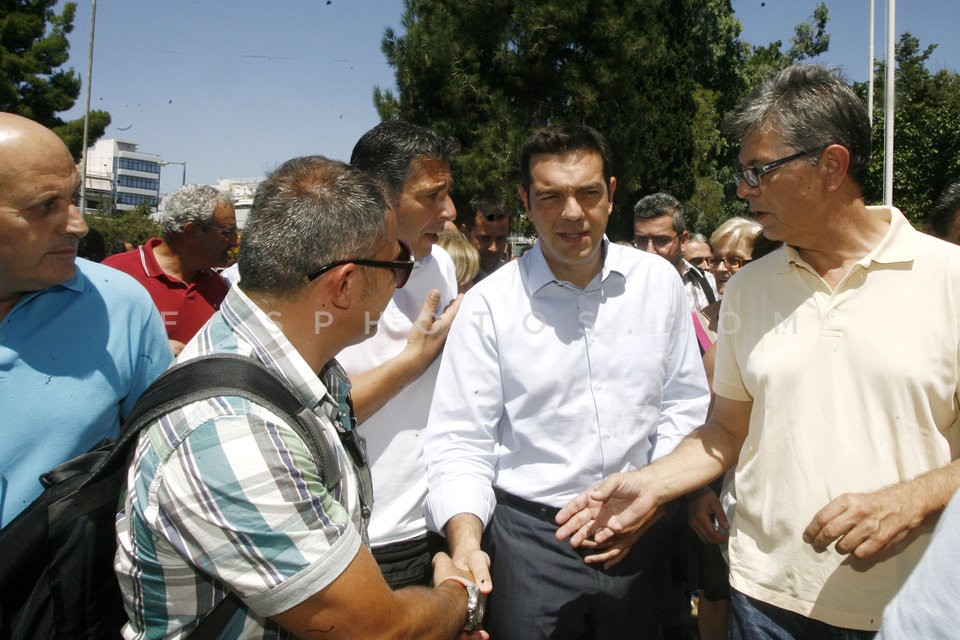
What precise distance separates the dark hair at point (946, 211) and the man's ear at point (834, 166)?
2.01 meters

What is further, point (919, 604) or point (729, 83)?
point (729, 83)

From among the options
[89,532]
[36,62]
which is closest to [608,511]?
[89,532]

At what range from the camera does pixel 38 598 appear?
4.40ft

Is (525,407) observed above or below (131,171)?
above

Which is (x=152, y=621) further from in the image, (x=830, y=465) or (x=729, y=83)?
(x=729, y=83)

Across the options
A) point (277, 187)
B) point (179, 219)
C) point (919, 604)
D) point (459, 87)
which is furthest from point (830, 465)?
point (459, 87)

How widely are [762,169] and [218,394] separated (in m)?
1.66

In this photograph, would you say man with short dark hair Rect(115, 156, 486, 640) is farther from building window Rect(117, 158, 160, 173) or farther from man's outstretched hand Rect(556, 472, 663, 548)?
building window Rect(117, 158, 160, 173)

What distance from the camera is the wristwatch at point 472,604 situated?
177 centimetres

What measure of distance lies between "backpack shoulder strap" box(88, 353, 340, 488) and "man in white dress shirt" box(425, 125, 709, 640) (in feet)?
3.07

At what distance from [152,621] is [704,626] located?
119 inches

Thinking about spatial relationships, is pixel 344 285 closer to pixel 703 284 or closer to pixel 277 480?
pixel 277 480

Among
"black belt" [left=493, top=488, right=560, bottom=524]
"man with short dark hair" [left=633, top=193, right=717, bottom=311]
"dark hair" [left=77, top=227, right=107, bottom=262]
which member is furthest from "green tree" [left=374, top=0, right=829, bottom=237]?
"black belt" [left=493, top=488, right=560, bottom=524]

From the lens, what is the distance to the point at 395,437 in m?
2.62
